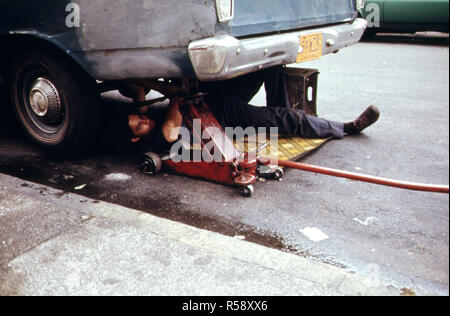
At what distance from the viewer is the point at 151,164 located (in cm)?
368

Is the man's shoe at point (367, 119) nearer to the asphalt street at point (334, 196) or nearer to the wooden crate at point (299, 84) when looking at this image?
the asphalt street at point (334, 196)

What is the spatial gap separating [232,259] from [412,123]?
312cm

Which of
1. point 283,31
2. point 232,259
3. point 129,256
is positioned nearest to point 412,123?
point 283,31

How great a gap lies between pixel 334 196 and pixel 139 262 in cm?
149

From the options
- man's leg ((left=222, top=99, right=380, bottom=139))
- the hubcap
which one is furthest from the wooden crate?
the hubcap

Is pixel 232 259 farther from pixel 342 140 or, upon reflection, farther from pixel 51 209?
pixel 342 140

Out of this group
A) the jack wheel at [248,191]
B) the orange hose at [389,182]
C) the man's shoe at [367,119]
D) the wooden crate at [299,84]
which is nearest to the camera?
the orange hose at [389,182]

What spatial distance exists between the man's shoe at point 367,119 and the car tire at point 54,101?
2.31 meters

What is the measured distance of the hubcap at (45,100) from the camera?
3.81 meters

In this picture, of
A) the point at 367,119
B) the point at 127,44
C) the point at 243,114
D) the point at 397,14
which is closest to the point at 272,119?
the point at 243,114

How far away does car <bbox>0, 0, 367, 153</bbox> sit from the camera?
117 inches

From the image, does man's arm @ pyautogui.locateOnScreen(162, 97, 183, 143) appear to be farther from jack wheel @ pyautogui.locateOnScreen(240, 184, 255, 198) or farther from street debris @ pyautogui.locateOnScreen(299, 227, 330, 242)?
street debris @ pyautogui.locateOnScreen(299, 227, 330, 242)

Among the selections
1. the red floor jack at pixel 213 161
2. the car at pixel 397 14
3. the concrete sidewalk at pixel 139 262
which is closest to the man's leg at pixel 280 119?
the red floor jack at pixel 213 161

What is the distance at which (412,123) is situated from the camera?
191 inches
